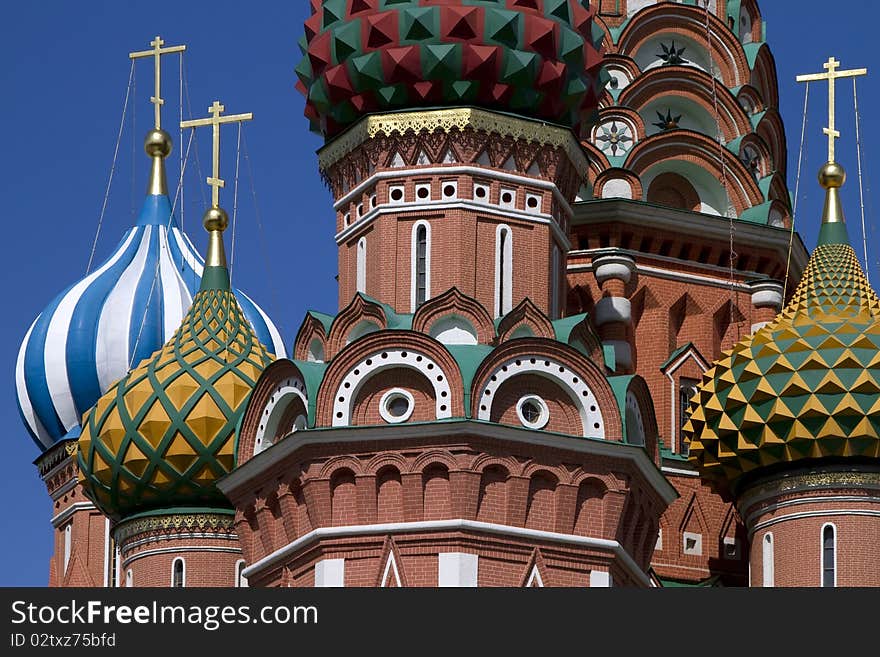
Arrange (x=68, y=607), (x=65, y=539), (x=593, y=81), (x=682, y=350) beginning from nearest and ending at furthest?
(x=68, y=607), (x=593, y=81), (x=682, y=350), (x=65, y=539)

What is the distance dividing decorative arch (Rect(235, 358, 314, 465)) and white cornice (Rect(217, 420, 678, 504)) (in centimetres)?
46

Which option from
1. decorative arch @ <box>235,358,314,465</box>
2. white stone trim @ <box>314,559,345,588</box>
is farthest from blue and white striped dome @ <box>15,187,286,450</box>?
white stone trim @ <box>314,559,345,588</box>

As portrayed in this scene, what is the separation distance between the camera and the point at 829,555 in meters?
31.4

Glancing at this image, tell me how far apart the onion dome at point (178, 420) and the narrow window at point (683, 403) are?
4.48 metres

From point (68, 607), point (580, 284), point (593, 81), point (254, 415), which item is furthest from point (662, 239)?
point (68, 607)

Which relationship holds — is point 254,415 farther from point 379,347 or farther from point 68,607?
point 68,607

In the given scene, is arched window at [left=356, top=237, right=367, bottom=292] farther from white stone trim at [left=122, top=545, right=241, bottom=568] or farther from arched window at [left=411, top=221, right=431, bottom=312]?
white stone trim at [left=122, top=545, right=241, bottom=568]

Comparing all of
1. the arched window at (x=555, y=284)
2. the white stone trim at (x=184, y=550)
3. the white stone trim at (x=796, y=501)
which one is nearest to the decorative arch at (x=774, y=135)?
the arched window at (x=555, y=284)

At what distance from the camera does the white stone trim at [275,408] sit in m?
30.4

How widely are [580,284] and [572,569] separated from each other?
6604 millimetres

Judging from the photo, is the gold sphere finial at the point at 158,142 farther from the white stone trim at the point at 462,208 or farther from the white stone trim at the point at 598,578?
the white stone trim at the point at 598,578

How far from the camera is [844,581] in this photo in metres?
31.1

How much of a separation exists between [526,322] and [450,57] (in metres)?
2.53

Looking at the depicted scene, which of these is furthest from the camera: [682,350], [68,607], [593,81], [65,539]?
[65,539]
